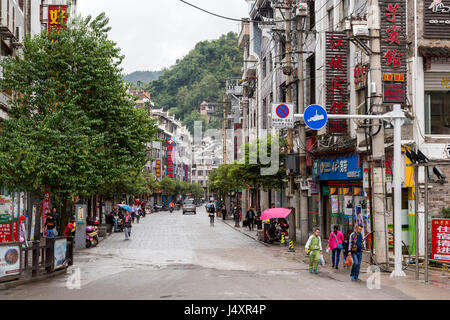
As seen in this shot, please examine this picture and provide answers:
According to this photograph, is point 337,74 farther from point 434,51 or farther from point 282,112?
point 282,112

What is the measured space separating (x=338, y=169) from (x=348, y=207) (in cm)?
207

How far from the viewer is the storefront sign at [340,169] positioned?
27438 mm

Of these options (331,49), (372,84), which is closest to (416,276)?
(372,84)

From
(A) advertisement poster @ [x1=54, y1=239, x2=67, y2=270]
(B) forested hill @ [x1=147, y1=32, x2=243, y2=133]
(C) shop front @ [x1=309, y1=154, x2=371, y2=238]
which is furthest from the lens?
→ (B) forested hill @ [x1=147, y1=32, x2=243, y2=133]

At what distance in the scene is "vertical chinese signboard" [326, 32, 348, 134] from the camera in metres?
27.5

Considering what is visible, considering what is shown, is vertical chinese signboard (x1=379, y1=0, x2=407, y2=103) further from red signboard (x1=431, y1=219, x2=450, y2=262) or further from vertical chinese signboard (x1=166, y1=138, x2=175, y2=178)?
vertical chinese signboard (x1=166, y1=138, x2=175, y2=178)

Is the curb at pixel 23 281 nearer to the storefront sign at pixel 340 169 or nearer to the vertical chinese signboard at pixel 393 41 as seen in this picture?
the vertical chinese signboard at pixel 393 41

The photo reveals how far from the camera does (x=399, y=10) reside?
21.9m

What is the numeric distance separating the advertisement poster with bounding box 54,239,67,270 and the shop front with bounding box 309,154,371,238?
1244 centimetres

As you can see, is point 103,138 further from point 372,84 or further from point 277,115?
point 372,84

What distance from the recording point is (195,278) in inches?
698

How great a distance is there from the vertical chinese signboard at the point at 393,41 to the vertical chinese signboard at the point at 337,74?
18.5 ft

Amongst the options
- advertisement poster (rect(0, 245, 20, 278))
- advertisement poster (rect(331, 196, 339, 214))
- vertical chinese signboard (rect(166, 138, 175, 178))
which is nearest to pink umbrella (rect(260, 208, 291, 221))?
advertisement poster (rect(331, 196, 339, 214))

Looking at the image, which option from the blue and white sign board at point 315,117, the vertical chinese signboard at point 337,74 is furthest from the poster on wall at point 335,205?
the blue and white sign board at point 315,117
